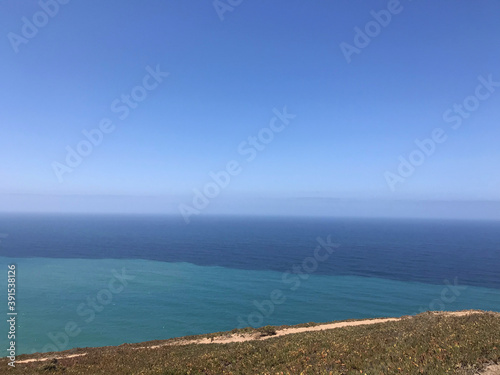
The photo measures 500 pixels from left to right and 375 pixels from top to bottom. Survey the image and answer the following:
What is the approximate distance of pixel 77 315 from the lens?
172 ft

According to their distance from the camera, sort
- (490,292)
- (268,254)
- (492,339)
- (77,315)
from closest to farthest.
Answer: (492,339) < (77,315) < (490,292) < (268,254)

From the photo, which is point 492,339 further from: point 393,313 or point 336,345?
point 393,313

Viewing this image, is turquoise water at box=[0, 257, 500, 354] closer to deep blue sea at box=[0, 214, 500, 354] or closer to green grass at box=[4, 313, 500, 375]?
deep blue sea at box=[0, 214, 500, 354]

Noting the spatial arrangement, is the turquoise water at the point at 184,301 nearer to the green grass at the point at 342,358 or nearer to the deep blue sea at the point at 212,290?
the deep blue sea at the point at 212,290

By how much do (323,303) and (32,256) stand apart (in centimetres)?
11600

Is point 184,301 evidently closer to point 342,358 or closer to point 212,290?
point 212,290

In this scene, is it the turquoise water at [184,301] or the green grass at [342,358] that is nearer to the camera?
the green grass at [342,358]

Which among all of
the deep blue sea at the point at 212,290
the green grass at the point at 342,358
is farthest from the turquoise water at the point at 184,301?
the green grass at the point at 342,358

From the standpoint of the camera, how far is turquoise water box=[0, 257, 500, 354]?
46.4 m

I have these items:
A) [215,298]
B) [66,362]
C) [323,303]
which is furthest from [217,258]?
[66,362]

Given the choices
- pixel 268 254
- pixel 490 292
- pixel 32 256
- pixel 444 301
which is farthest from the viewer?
pixel 268 254

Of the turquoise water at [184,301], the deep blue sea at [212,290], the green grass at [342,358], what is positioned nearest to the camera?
the green grass at [342,358]

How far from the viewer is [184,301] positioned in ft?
199

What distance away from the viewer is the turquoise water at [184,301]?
46375mm
